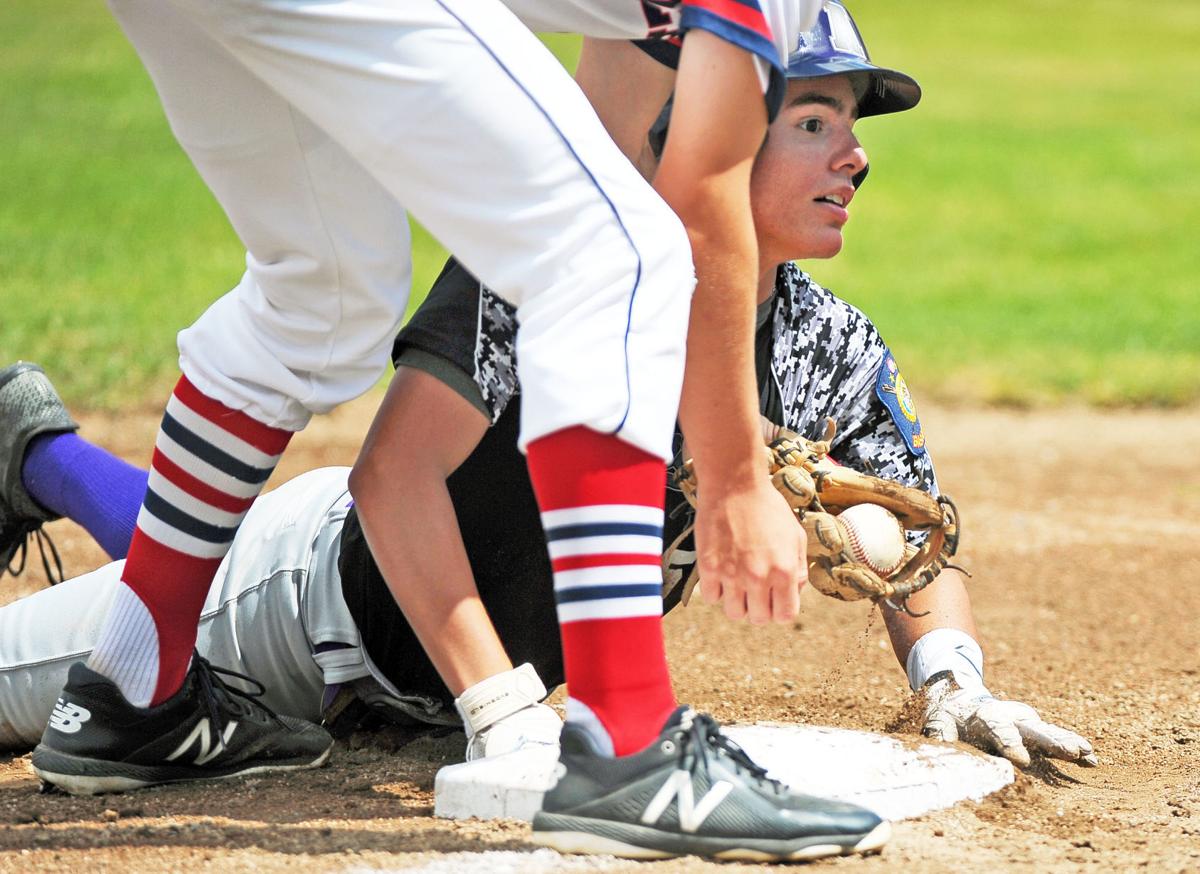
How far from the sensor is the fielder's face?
93.4 inches

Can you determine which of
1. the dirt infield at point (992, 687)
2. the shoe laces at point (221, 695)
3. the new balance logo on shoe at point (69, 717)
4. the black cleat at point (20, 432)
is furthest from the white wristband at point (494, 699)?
the black cleat at point (20, 432)

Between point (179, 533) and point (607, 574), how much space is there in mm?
710

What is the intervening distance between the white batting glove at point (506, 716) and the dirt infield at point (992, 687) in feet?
0.39

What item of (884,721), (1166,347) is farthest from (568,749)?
(1166,347)

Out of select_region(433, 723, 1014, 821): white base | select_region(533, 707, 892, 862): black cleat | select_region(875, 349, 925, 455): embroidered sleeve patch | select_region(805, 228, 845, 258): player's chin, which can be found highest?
select_region(805, 228, 845, 258): player's chin

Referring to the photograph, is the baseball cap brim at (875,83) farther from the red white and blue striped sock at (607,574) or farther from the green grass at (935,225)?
the green grass at (935,225)

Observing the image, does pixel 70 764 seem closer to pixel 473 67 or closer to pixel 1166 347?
pixel 473 67

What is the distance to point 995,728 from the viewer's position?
90.1 inches

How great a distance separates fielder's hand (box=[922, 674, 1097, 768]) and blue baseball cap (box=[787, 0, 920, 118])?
0.97 meters

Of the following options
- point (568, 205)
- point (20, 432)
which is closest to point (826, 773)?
point (568, 205)

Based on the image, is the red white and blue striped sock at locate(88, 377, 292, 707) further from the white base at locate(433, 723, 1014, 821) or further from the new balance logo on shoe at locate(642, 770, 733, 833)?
the new balance logo on shoe at locate(642, 770, 733, 833)

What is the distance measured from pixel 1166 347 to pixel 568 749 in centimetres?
660

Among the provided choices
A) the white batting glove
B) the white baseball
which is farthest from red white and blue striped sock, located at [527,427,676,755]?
the white baseball

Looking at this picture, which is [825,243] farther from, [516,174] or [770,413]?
[516,174]
